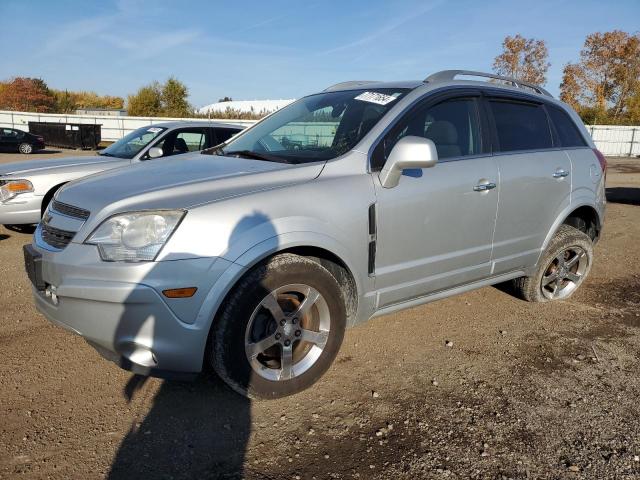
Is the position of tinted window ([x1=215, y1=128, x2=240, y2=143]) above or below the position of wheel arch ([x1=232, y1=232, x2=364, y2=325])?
above

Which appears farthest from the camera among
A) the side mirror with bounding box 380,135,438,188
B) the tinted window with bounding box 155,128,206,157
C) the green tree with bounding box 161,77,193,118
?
the green tree with bounding box 161,77,193,118

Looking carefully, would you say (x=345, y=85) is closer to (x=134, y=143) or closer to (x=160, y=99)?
(x=134, y=143)

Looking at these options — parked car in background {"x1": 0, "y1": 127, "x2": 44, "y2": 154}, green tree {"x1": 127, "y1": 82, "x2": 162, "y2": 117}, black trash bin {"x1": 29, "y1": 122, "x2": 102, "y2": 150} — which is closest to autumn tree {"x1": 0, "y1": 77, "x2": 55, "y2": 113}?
green tree {"x1": 127, "y1": 82, "x2": 162, "y2": 117}

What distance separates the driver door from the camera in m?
3.13

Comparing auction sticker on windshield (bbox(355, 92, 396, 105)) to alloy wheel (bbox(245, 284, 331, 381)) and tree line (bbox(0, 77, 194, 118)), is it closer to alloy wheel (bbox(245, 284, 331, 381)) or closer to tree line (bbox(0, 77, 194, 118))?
alloy wheel (bbox(245, 284, 331, 381))

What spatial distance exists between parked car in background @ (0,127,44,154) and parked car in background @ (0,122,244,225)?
21366mm

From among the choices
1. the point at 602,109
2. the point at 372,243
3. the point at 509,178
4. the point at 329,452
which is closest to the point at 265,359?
the point at 329,452

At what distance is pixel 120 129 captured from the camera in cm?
3319

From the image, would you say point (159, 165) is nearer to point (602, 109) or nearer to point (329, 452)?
point (329, 452)

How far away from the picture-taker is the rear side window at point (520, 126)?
3.88 metres

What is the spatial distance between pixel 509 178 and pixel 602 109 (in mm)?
50094

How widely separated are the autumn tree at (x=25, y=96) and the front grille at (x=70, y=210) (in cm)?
7297

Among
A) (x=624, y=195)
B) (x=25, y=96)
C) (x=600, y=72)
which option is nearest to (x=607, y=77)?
(x=600, y=72)

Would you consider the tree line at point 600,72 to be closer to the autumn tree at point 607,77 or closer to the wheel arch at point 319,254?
the autumn tree at point 607,77
